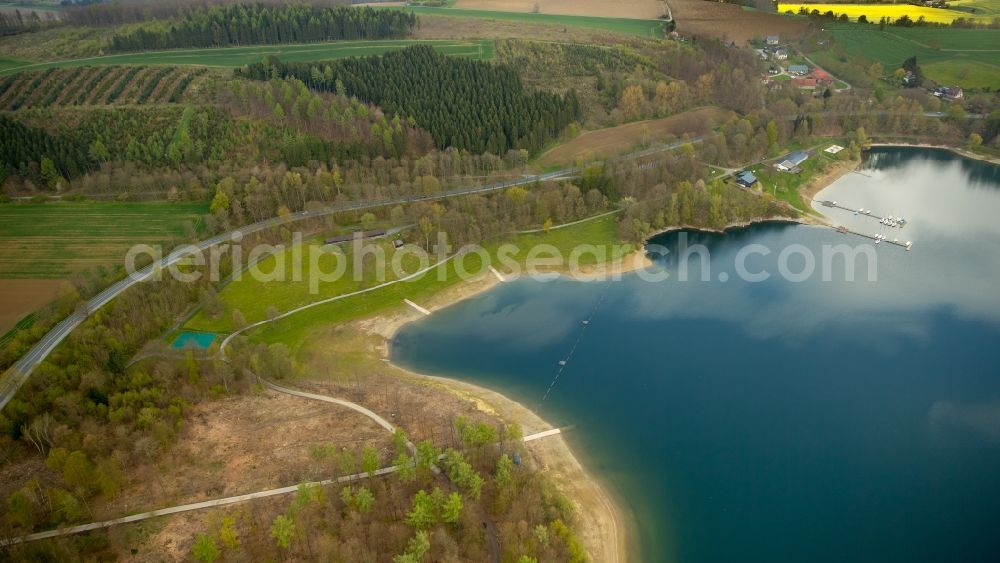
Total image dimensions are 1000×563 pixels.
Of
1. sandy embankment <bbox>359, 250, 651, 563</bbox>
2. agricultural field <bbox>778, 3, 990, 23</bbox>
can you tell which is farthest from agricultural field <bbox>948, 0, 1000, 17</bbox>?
sandy embankment <bbox>359, 250, 651, 563</bbox>

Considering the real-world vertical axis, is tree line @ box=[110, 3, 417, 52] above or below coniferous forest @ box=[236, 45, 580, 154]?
above

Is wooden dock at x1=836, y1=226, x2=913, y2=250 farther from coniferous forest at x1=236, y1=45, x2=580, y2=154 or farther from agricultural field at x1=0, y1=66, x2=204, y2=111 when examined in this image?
agricultural field at x1=0, y1=66, x2=204, y2=111

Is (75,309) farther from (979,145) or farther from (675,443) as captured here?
(979,145)

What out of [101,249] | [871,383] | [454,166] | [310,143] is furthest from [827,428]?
[101,249]

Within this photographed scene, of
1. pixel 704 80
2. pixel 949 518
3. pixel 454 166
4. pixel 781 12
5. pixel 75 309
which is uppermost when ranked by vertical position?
pixel 781 12

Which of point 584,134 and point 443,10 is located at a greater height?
point 443,10

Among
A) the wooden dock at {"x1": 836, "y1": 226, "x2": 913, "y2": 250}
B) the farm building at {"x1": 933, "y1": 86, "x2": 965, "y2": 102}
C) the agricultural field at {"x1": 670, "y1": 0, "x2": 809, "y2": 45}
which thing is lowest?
the wooden dock at {"x1": 836, "y1": 226, "x2": 913, "y2": 250}

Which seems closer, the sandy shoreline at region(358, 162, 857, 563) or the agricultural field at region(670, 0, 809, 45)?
the sandy shoreline at region(358, 162, 857, 563)
